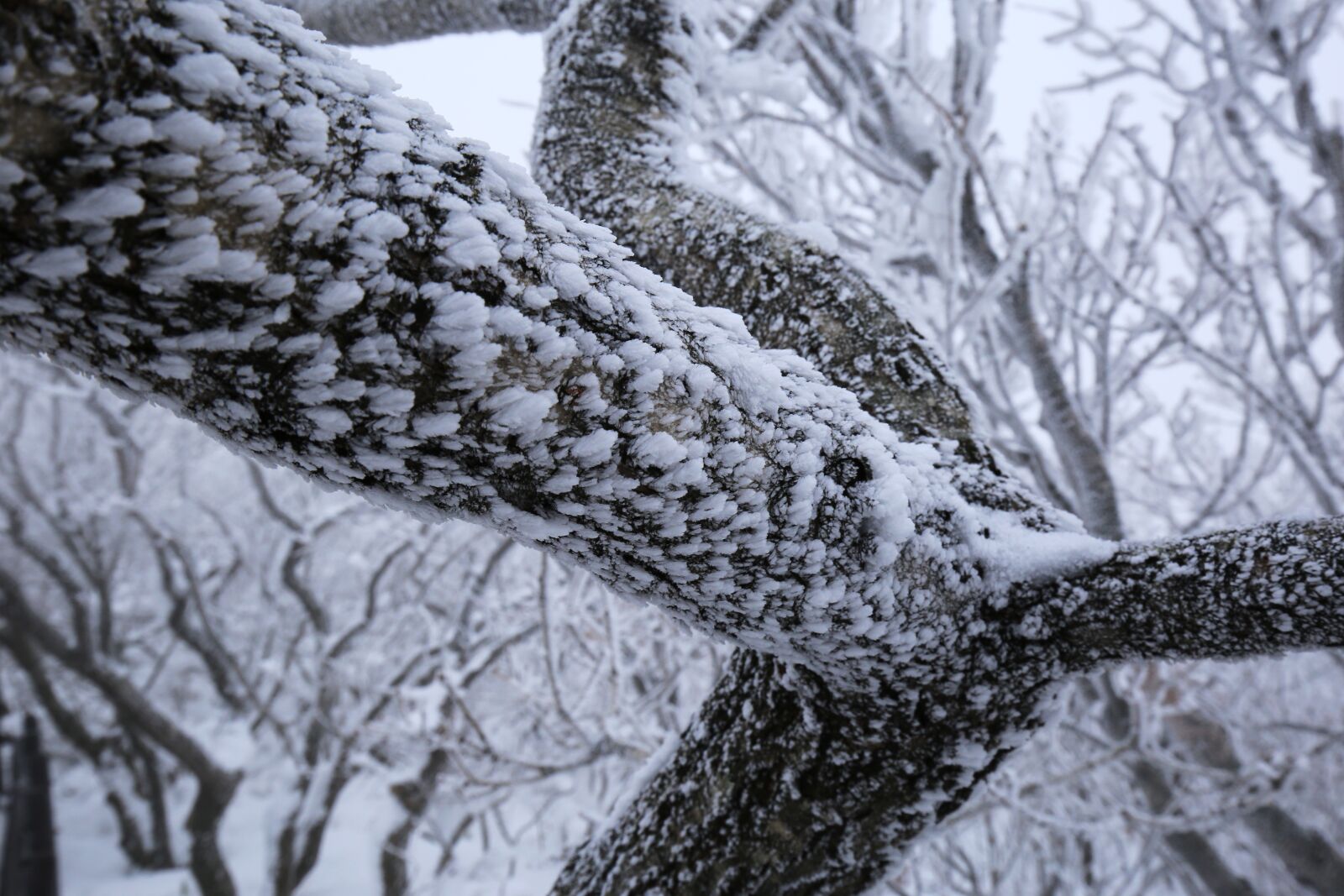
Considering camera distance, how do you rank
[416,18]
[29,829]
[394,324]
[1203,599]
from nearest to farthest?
[394,324] → [1203,599] → [416,18] → [29,829]

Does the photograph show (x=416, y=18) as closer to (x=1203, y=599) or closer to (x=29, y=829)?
(x=1203, y=599)

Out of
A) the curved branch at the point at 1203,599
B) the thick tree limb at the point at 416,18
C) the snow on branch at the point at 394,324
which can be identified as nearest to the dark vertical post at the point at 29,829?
the thick tree limb at the point at 416,18

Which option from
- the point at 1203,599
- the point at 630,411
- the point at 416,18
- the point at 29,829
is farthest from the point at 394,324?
the point at 29,829

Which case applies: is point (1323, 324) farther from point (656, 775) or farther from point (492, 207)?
point (492, 207)

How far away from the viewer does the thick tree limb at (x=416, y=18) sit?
1.71 meters

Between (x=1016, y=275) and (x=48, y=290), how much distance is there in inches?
95.6

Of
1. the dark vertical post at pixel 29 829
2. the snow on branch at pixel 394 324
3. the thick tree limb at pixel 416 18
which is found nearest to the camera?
the snow on branch at pixel 394 324

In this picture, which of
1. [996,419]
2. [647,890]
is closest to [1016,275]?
[996,419]

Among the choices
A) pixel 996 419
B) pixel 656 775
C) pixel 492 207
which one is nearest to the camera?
pixel 492 207

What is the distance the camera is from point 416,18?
5.80 ft

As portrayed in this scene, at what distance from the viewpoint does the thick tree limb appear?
67.2 inches

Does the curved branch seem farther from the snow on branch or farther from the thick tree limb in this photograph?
the thick tree limb

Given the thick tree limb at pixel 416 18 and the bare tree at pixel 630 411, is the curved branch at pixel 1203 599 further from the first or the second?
the thick tree limb at pixel 416 18

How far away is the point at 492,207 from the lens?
55 cm
